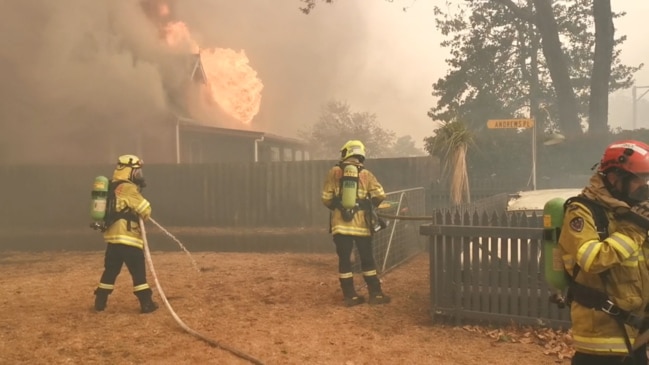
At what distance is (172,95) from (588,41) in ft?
58.8

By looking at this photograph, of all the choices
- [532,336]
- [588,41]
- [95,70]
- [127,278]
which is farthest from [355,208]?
[588,41]

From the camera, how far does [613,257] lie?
244cm

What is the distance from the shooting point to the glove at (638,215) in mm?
2451

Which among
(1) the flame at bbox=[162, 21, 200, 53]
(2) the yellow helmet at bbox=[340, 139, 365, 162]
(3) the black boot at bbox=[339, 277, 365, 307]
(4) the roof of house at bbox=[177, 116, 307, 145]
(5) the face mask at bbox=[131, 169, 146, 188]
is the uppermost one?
(1) the flame at bbox=[162, 21, 200, 53]

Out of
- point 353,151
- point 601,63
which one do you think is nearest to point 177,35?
point 601,63

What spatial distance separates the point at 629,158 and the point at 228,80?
80.4 ft

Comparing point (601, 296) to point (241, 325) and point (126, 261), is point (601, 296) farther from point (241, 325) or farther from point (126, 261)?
point (126, 261)

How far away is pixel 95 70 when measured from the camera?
1788 cm

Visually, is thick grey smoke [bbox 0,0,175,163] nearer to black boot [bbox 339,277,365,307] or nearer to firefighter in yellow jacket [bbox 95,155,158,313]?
firefighter in yellow jacket [bbox 95,155,158,313]

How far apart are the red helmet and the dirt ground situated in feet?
7.88

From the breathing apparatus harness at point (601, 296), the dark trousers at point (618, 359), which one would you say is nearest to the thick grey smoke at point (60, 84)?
the breathing apparatus harness at point (601, 296)

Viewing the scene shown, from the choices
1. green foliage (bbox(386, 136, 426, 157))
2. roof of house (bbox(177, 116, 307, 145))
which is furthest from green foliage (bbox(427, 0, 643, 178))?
green foliage (bbox(386, 136, 426, 157))

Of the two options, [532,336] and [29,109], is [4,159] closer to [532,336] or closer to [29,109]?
[29,109]

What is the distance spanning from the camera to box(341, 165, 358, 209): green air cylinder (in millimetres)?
6023
